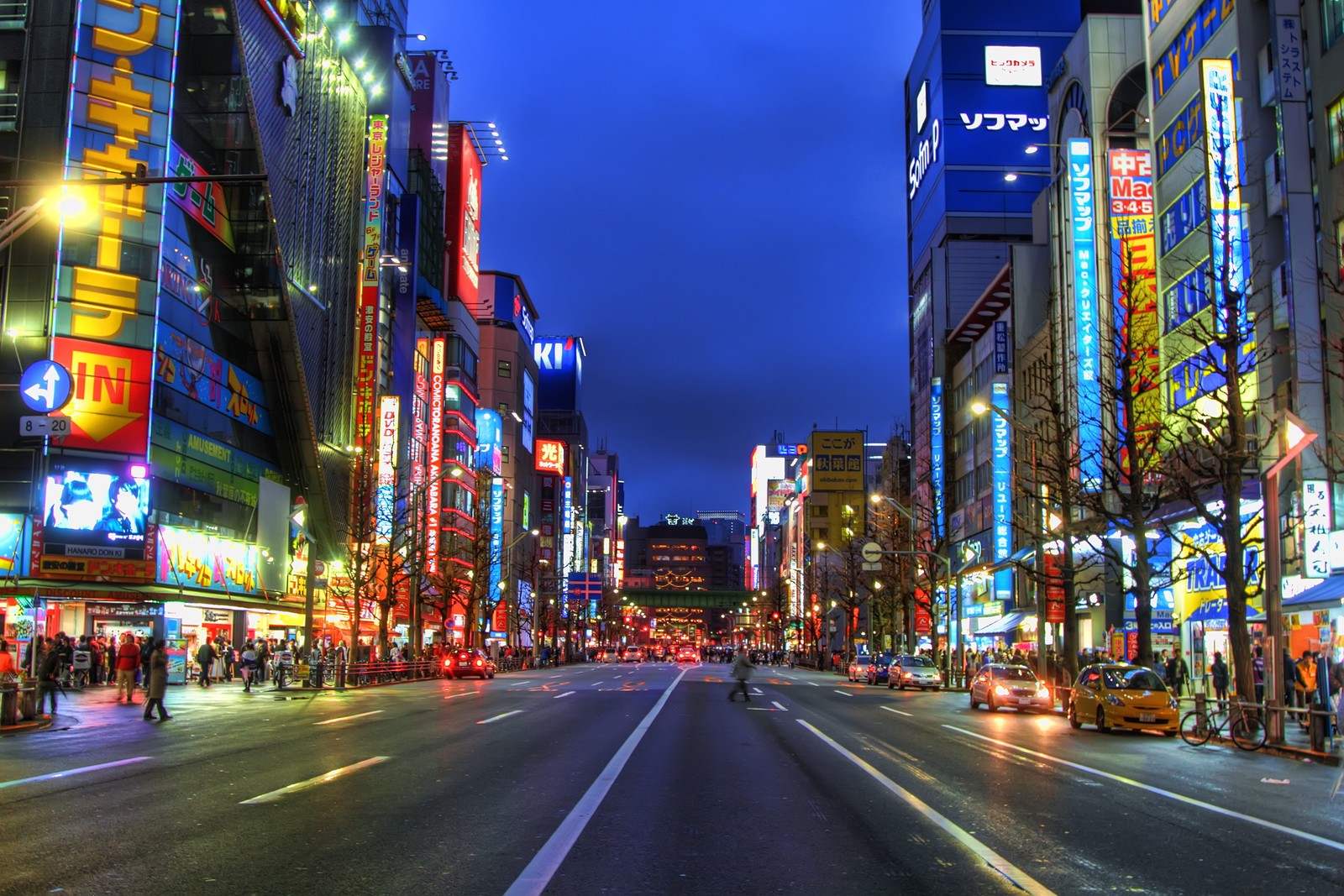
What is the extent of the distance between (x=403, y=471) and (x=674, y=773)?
200ft

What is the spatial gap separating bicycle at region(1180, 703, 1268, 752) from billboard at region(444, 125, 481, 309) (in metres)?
85.7

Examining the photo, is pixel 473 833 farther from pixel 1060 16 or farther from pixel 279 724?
pixel 1060 16

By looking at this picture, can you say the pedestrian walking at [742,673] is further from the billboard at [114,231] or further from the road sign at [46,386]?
the billboard at [114,231]

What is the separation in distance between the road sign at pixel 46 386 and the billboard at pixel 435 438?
125 feet

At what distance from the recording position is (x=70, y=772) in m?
14.4

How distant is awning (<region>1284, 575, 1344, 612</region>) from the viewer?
28.2 meters

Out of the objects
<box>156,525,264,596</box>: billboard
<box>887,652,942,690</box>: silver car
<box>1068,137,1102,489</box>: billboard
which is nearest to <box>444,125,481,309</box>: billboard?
<box>156,525,264,596</box>: billboard

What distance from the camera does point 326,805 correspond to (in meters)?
11.6

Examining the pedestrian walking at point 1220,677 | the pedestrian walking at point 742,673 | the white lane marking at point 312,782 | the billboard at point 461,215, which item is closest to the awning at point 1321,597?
the pedestrian walking at point 1220,677

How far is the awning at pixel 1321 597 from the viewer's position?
28203 mm

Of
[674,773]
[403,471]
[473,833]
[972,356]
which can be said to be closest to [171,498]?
[403,471]

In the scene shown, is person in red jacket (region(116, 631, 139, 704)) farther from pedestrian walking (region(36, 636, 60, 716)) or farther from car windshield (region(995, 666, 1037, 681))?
car windshield (region(995, 666, 1037, 681))

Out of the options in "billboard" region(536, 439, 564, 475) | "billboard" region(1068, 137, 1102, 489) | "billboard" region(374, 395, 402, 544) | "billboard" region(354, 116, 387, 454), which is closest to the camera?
"billboard" region(1068, 137, 1102, 489)

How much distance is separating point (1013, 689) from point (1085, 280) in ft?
67.0
